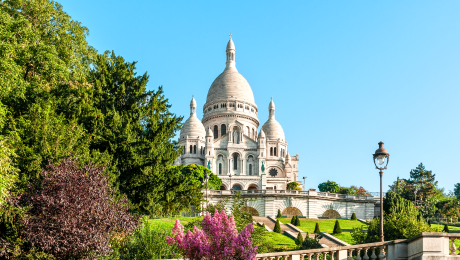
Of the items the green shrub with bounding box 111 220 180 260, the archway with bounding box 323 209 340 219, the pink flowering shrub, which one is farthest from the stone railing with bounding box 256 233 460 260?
the archway with bounding box 323 209 340 219

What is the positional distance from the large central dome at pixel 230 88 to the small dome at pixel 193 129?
8027mm

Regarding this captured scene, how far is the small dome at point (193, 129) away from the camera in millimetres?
90000

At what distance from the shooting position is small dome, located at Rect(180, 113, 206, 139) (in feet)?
295

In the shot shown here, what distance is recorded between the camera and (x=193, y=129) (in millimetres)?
90500

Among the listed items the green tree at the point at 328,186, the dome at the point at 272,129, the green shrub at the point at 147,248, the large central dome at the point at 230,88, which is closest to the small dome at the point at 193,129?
the large central dome at the point at 230,88

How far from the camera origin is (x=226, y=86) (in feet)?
321

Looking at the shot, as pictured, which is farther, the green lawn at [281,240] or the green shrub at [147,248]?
the green lawn at [281,240]

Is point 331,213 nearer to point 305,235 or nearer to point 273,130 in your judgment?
point 305,235

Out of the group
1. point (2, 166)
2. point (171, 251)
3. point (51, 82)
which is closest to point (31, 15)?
point (51, 82)

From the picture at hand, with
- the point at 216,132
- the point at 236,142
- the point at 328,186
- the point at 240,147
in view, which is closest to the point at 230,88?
the point at 216,132

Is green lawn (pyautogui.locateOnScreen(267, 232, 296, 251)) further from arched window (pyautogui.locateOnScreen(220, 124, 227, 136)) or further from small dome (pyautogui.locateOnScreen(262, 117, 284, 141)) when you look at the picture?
small dome (pyautogui.locateOnScreen(262, 117, 284, 141))

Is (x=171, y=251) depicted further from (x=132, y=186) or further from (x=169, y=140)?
(x=169, y=140)

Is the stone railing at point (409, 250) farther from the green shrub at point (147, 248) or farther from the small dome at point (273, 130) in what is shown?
the small dome at point (273, 130)

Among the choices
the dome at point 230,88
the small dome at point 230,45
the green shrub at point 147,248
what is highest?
the small dome at point 230,45
